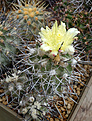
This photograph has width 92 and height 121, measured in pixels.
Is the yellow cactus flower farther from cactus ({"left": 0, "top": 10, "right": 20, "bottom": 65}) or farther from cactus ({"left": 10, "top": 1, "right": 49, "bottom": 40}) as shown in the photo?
cactus ({"left": 10, "top": 1, "right": 49, "bottom": 40})

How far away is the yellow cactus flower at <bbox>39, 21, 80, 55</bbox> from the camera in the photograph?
82cm

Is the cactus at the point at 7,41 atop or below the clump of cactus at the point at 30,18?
below

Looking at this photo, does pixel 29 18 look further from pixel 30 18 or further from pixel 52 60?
pixel 52 60

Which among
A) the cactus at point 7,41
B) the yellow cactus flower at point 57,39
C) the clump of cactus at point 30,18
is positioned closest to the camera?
the yellow cactus flower at point 57,39

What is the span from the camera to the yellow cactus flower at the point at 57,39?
817 mm

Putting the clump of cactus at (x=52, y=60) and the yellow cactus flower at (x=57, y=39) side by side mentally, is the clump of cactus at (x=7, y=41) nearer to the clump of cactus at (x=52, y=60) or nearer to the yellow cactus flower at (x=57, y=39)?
the clump of cactus at (x=52, y=60)

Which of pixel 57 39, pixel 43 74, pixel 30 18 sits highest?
pixel 30 18

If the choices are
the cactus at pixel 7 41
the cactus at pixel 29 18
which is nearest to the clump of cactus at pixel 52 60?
the cactus at pixel 7 41

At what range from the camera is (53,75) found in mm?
1017

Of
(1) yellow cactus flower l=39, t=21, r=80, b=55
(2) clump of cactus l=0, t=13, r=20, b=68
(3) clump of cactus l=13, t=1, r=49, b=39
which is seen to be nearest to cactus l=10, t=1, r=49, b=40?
(3) clump of cactus l=13, t=1, r=49, b=39

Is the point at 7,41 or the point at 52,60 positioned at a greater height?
the point at 7,41

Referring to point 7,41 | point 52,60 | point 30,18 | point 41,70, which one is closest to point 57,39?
point 52,60

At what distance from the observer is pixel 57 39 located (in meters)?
0.84

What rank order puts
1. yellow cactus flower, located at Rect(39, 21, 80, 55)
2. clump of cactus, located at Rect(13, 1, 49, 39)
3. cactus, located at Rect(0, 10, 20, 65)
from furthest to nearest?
1. clump of cactus, located at Rect(13, 1, 49, 39)
2. cactus, located at Rect(0, 10, 20, 65)
3. yellow cactus flower, located at Rect(39, 21, 80, 55)
